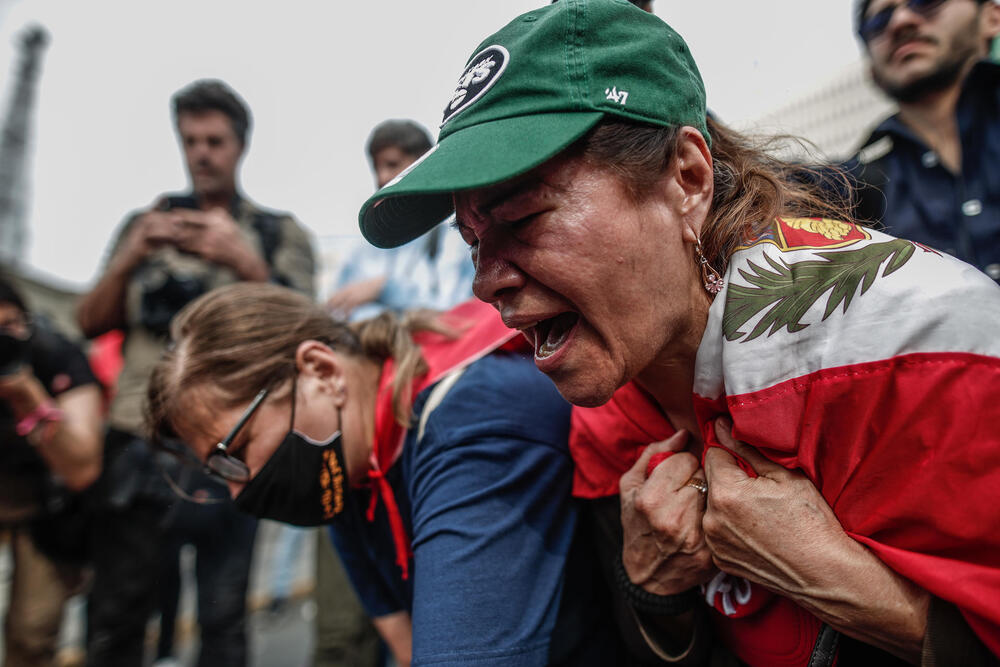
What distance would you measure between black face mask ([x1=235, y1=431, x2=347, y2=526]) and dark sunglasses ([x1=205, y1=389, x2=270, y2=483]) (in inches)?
1.8

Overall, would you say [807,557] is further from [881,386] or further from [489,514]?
[489,514]

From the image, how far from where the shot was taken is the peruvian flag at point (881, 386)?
33.2 inches

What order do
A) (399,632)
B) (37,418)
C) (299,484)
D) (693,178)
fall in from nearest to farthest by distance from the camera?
(693,178) < (299,484) < (399,632) < (37,418)

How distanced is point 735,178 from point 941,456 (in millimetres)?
580

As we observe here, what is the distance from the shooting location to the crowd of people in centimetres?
91

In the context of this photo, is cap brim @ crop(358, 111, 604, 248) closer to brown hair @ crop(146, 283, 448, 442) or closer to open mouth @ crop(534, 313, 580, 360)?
open mouth @ crop(534, 313, 580, 360)

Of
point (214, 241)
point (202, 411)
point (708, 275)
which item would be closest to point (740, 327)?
point (708, 275)

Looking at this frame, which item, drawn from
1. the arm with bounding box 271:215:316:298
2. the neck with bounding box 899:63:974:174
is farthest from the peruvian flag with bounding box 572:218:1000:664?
the arm with bounding box 271:215:316:298

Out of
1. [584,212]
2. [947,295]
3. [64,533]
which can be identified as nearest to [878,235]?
[947,295]

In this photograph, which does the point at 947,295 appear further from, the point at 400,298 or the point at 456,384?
the point at 400,298

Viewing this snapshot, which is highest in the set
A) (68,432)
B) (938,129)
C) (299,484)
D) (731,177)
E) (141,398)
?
(731,177)

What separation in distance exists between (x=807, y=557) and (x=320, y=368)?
1.18 m

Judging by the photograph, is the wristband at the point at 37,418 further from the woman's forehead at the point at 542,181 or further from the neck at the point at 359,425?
the woman's forehead at the point at 542,181

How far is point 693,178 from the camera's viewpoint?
1.10 m
